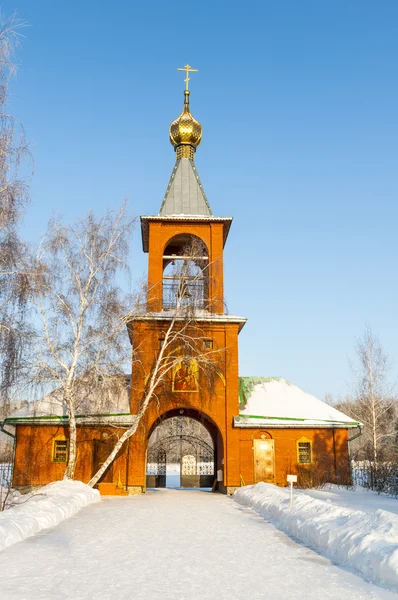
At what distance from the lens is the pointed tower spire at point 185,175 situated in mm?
23469

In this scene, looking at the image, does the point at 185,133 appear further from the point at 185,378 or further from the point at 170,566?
the point at 170,566

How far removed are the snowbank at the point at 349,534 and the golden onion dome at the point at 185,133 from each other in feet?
59.8

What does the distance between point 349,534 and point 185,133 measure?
2119 centimetres

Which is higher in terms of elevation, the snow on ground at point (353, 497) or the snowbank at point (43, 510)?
the snowbank at point (43, 510)

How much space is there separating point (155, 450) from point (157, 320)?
26.3ft

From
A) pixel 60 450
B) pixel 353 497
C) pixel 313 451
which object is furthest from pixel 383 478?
pixel 60 450

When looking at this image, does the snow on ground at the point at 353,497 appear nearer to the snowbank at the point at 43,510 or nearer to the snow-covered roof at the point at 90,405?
the snowbank at the point at 43,510

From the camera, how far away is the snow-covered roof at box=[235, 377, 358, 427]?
20969mm

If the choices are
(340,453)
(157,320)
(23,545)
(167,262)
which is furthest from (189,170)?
(23,545)

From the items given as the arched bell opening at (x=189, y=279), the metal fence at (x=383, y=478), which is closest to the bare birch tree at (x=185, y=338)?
the arched bell opening at (x=189, y=279)

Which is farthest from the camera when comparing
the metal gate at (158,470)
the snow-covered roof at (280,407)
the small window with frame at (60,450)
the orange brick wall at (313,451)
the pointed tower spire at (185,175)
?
the metal gate at (158,470)

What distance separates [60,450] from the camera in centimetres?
2022

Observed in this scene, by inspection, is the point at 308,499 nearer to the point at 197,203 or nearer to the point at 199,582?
the point at 199,582

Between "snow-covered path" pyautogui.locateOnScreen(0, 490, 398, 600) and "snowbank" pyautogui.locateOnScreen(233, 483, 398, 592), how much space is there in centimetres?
20
